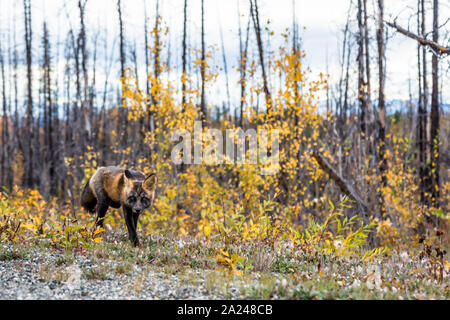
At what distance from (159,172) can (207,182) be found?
1.61 m

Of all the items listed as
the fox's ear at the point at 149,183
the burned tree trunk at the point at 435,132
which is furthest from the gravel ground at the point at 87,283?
the burned tree trunk at the point at 435,132

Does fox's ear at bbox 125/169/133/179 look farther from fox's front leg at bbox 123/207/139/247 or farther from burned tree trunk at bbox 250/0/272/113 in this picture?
burned tree trunk at bbox 250/0/272/113

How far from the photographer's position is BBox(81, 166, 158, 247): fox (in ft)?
19.7

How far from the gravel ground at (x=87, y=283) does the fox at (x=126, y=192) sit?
1182 mm

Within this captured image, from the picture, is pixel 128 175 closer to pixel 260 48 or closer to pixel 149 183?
pixel 149 183

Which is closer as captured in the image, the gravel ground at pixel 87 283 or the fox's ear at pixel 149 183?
the gravel ground at pixel 87 283

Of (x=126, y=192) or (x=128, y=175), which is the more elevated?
(x=128, y=175)

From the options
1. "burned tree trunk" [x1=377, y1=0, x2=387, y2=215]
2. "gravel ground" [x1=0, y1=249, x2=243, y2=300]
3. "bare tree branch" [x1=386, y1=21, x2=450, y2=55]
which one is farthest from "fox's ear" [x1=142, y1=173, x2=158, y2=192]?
"burned tree trunk" [x1=377, y1=0, x2=387, y2=215]

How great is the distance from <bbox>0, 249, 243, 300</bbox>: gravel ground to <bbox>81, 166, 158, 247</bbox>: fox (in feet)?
3.88

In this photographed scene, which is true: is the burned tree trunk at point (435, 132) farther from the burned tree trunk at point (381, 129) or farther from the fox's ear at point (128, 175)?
the fox's ear at point (128, 175)

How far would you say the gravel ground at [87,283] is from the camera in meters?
A: 3.83

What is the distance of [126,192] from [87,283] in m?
2.08

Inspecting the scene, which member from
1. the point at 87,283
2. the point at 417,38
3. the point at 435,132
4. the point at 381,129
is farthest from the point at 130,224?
the point at 435,132

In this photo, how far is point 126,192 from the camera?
6133 mm
